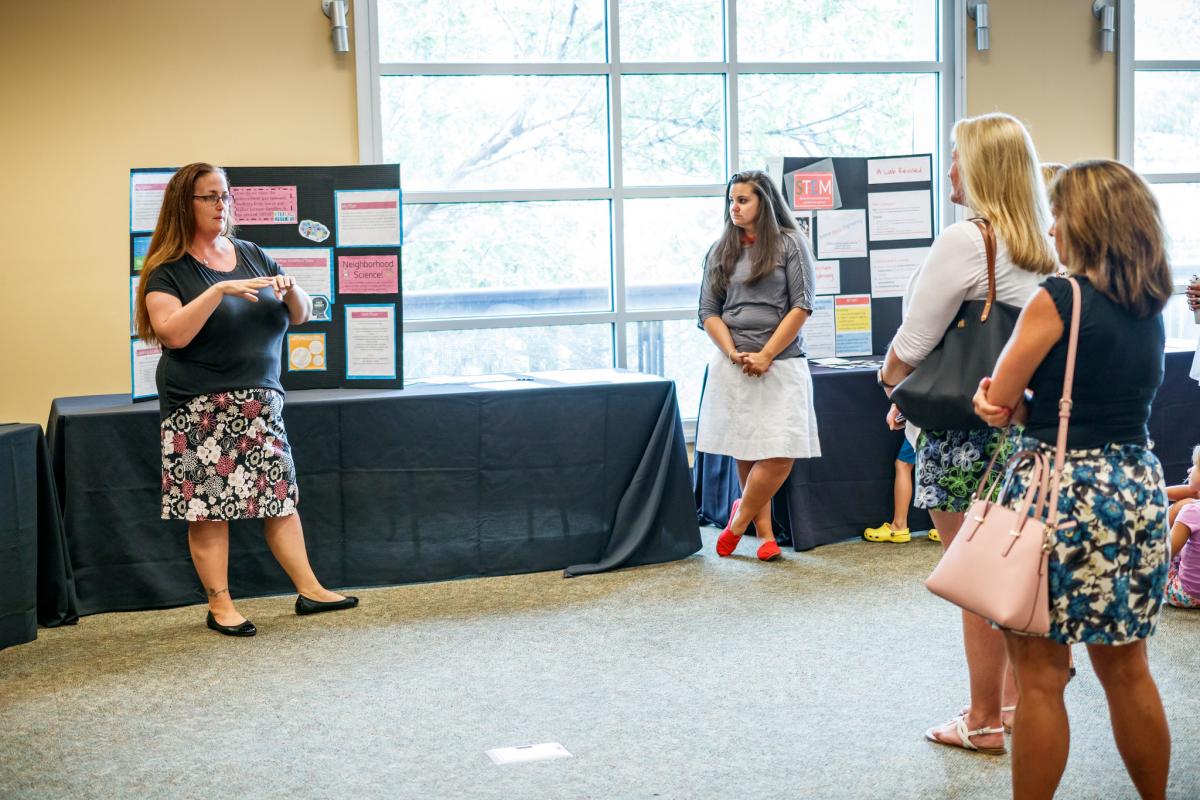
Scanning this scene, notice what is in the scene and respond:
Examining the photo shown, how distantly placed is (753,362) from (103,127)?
2884mm

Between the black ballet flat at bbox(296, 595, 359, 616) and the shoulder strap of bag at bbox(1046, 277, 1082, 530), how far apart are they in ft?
8.95

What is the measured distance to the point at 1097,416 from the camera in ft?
6.64

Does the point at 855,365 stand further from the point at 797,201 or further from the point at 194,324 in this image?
the point at 194,324

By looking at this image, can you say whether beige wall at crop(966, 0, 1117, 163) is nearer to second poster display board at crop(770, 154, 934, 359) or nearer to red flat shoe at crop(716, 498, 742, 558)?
second poster display board at crop(770, 154, 934, 359)

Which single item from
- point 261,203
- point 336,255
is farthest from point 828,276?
point 261,203

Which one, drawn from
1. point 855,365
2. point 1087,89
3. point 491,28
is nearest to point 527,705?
point 855,365

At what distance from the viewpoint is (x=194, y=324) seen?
363cm

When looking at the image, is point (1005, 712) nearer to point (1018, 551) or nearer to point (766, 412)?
point (1018, 551)

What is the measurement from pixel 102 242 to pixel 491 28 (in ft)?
6.42

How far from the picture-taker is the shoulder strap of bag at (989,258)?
2459 mm

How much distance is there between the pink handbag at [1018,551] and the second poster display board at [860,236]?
3.38 m

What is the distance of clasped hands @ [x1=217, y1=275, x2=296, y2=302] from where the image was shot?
3637 mm

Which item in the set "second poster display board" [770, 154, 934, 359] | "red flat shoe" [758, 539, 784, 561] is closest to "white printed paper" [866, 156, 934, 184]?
"second poster display board" [770, 154, 934, 359]

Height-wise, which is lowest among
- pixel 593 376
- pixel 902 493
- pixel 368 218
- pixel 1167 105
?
pixel 902 493
